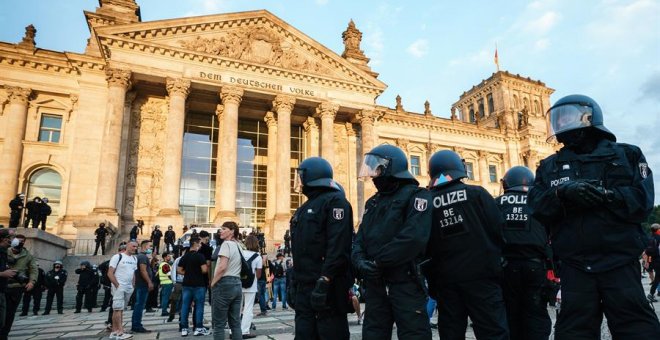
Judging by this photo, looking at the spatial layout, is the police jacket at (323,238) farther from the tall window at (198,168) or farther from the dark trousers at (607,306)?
the tall window at (198,168)

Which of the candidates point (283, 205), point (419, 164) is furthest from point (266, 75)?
point (419, 164)

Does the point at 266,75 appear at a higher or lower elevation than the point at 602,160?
higher

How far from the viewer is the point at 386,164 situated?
143 inches

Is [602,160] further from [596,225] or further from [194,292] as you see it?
[194,292]

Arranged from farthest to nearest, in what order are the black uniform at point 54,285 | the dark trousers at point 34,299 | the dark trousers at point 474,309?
the black uniform at point 54,285 → the dark trousers at point 34,299 → the dark trousers at point 474,309

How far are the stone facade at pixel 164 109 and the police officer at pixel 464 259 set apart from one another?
66.0ft

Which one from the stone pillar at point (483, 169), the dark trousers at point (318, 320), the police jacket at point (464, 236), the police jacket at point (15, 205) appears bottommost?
the dark trousers at point (318, 320)

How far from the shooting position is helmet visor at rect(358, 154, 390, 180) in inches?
143

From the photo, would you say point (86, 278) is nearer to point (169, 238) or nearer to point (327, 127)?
point (169, 238)

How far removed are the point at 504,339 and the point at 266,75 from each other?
979 inches

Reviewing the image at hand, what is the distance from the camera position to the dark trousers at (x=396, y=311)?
300 centimetres

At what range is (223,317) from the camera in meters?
5.71

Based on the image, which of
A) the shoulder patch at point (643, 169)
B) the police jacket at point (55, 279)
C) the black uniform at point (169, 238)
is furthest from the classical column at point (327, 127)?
the shoulder patch at point (643, 169)

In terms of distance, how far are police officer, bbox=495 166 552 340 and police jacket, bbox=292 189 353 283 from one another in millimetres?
1858
